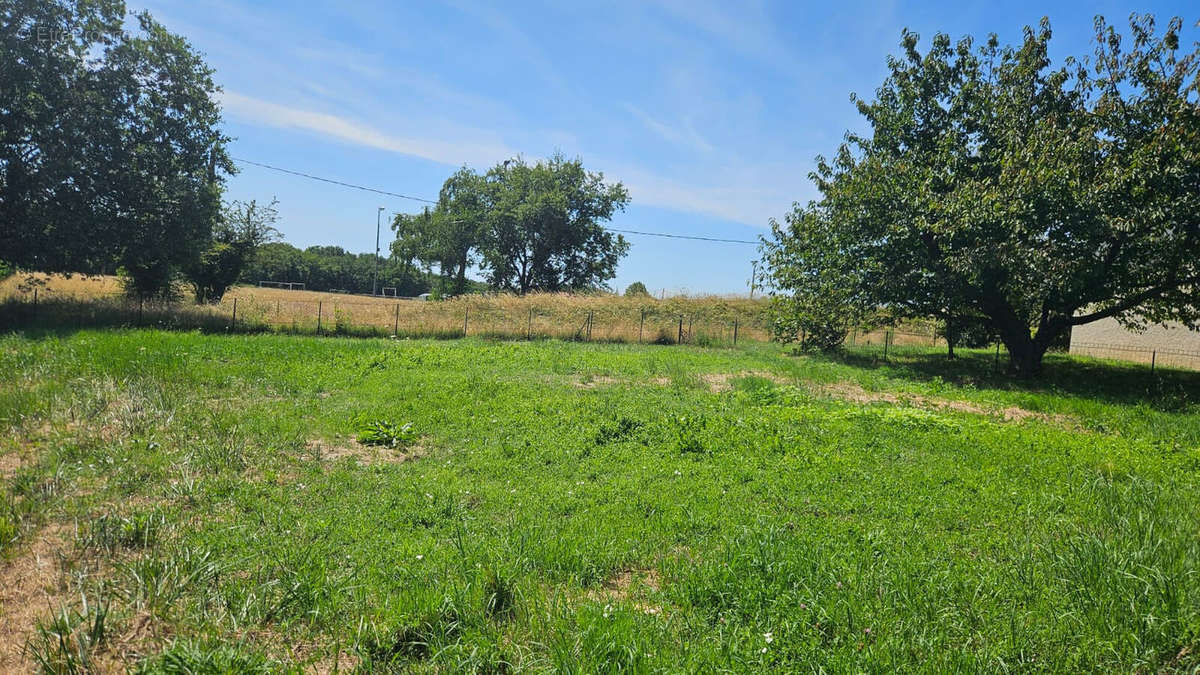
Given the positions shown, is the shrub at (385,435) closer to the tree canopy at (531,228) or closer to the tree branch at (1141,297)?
the tree branch at (1141,297)

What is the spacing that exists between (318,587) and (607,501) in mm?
2564

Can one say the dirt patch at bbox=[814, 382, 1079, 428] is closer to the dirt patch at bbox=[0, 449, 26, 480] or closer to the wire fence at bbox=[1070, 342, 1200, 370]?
the dirt patch at bbox=[0, 449, 26, 480]

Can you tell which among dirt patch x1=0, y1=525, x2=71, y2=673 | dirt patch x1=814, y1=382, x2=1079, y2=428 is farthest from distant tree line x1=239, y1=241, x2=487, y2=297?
dirt patch x1=0, y1=525, x2=71, y2=673

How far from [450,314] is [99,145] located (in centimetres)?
1251

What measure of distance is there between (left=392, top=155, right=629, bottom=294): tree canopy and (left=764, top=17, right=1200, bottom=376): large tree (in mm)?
25614

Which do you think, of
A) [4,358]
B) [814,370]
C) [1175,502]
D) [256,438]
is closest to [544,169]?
[814,370]

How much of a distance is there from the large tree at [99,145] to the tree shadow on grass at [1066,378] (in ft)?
75.7

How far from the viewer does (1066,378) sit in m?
16.5

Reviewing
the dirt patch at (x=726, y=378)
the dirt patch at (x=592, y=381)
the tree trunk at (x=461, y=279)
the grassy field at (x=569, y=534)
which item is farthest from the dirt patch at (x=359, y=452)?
the tree trunk at (x=461, y=279)

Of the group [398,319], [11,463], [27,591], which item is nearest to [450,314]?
[398,319]

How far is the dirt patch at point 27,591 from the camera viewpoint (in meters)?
3.04

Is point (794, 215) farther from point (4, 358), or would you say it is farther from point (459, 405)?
point (4, 358)

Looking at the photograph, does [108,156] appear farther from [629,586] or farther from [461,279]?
[461,279]

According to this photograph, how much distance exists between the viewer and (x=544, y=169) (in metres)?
44.0
